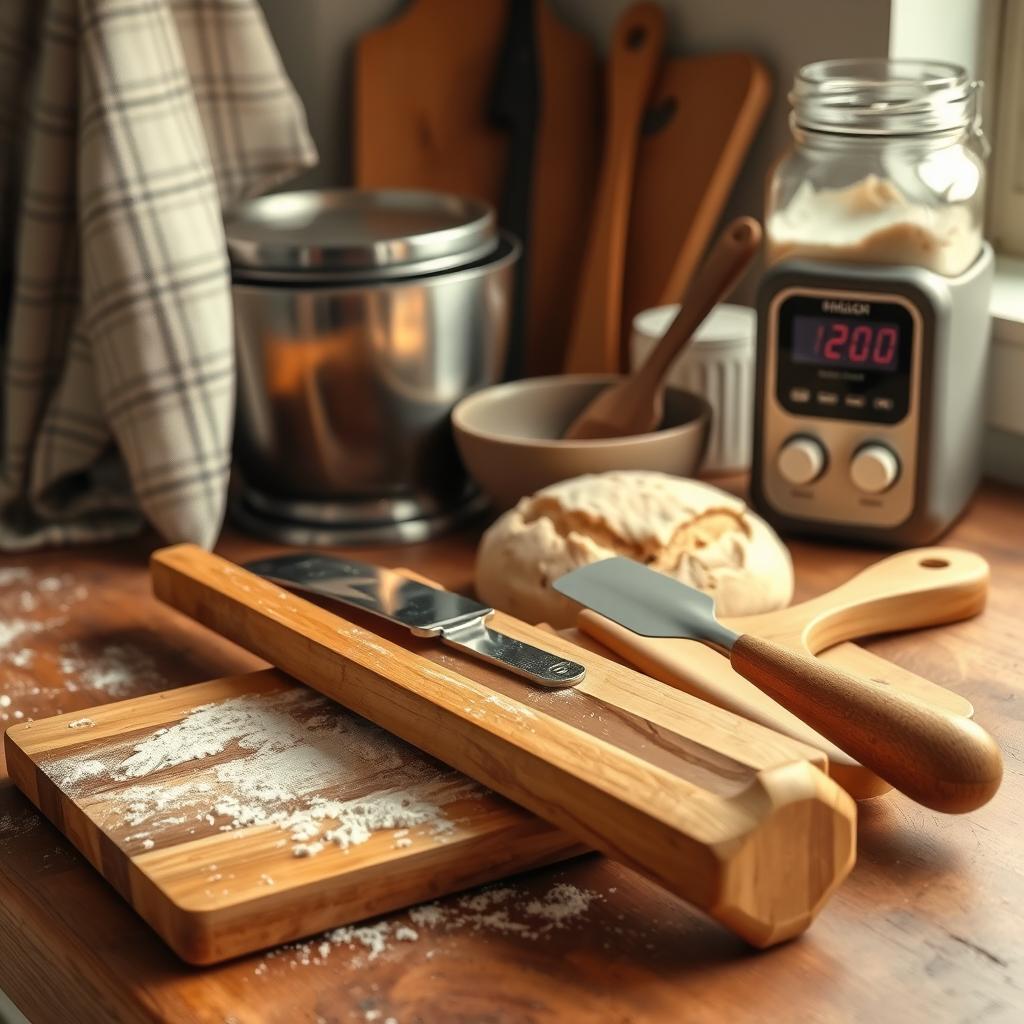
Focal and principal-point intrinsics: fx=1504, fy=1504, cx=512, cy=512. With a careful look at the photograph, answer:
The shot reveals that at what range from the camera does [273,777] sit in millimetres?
675

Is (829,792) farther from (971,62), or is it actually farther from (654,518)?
(971,62)

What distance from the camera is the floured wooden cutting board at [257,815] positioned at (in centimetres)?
59

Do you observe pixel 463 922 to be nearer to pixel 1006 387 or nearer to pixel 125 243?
pixel 125 243

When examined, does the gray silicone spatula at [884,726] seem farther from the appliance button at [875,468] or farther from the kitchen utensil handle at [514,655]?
the appliance button at [875,468]

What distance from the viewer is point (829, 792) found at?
0.57 metres

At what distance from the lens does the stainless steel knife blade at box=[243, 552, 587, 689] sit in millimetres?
710

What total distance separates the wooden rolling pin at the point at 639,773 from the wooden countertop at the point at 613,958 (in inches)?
1.2

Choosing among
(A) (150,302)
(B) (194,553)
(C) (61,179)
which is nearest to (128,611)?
(B) (194,553)

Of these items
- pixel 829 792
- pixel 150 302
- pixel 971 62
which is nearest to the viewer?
pixel 829 792

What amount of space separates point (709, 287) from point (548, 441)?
15cm

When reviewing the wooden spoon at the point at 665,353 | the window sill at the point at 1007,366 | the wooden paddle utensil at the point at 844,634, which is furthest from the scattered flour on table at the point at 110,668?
the window sill at the point at 1007,366

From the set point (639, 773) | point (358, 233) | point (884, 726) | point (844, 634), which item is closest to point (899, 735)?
point (884, 726)

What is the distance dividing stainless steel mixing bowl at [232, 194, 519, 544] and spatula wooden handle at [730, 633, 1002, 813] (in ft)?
1.55

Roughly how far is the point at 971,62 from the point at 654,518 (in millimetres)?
523
